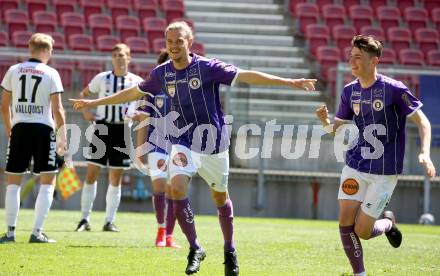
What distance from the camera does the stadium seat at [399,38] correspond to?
989 inches

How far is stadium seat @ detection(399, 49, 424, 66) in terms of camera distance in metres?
24.3

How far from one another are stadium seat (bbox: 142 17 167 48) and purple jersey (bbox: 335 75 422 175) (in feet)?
52.5

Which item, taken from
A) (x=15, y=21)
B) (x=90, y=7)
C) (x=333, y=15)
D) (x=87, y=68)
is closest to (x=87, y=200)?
(x=87, y=68)

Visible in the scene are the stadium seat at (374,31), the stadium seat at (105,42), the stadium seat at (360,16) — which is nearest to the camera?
the stadium seat at (105,42)

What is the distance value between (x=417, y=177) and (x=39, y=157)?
33.8ft

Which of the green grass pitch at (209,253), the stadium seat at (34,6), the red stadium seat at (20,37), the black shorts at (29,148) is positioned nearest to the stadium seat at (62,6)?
the stadium seat at (34,6)

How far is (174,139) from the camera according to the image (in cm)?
852

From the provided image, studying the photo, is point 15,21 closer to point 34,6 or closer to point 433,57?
point 34,6

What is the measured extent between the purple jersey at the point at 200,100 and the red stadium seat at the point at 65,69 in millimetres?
10872

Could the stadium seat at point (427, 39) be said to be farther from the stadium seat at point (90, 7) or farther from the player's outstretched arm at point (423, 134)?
the player's outstretched arm at point (423, 134)

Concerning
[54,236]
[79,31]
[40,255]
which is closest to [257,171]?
[79,31]

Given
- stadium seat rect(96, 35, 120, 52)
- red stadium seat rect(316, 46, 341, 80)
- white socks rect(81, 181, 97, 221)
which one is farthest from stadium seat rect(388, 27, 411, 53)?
white socks rect(81, 181, 97, 221)

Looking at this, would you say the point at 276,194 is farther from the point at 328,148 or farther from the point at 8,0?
the point at 8,0

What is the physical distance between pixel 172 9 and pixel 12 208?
14.6 meters
